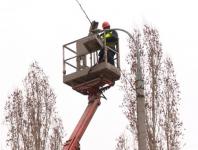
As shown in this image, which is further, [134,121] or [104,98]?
[134,121]

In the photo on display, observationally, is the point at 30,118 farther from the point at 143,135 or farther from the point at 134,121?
the point at 143,135

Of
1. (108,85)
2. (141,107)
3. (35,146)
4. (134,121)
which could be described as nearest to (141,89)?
(141,107)

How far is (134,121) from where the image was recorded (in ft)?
67.6

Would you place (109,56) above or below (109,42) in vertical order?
below

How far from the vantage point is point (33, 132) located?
22344 millimetres

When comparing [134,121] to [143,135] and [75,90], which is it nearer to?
[75,90]

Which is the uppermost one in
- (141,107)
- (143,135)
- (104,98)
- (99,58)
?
(99,58)

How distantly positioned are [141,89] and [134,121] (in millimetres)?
11783

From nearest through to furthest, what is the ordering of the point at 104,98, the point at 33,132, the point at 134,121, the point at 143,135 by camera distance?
the point at 143,135 < the point at 104,98 < the point at 134,121 < the point at 33,132

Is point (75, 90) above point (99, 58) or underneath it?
underneath

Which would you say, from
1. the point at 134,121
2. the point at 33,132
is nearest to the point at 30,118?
the point at 33,132

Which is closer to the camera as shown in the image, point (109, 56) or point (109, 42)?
point (109, 56)

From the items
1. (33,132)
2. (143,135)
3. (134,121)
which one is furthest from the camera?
(33,132)

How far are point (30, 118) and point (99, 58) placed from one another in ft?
40.6
